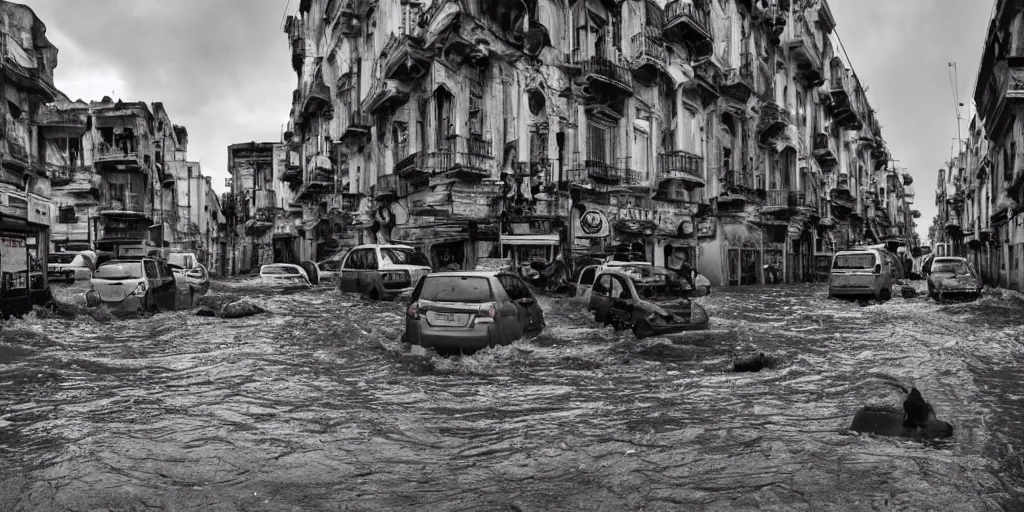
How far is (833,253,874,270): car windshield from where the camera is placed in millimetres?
20750

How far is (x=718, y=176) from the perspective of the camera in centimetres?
3562

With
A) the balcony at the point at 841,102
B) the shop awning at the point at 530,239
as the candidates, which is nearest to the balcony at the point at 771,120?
the balcony at the point at 841,102

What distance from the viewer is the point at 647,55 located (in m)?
29.8

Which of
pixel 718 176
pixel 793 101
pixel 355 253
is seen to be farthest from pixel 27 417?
pixel 793 101

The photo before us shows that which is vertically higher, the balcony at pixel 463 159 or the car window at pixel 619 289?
the balcony at pixel 463 159

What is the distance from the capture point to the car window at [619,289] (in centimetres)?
1175

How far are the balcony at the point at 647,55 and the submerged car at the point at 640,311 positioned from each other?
20.4 m

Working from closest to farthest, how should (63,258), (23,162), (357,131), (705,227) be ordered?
(23,162) → (357,131) → (63,258) → (705,227)

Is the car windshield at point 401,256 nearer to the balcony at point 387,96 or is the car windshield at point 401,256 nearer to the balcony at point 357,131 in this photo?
the balcony at point 387,96

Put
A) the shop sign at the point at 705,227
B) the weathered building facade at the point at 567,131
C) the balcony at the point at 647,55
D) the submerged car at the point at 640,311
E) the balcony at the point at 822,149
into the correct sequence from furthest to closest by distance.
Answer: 1. the balcony at the point at 822,149
2. the shop sign at the point at 705,227
3. the balcony at the point at 647,55
4. the weathered building facade at the point at 567,131
5. the submerged car at the point at 640,311

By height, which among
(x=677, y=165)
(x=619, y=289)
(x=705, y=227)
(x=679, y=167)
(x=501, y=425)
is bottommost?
(x=501, y=425)

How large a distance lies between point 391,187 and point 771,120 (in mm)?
25509

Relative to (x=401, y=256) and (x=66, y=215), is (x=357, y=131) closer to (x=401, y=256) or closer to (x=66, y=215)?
(x=401, y=256)

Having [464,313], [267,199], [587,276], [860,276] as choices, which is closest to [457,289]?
[464,313]
